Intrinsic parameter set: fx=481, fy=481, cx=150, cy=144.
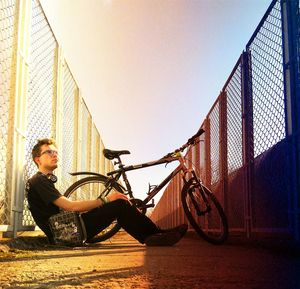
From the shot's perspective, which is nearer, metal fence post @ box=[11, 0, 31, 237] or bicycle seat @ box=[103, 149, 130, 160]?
metal fence post @ box=[11, 0, 31, 237]

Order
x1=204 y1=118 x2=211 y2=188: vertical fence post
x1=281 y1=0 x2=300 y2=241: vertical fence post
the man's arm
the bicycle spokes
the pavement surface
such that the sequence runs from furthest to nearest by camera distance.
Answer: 1. x1=204 y1=118 x2=211 y2=188: vertical fence post
2. the bicycle spokes
3. the man's arm
4. x1=281 y1=0 x2=300 y2=241: vertical fence post
5. the pavement surface

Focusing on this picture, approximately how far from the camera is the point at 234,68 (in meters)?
5.93

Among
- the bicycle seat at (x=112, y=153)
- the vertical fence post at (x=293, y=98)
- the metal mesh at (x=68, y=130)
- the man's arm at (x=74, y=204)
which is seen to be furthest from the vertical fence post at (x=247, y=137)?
the metal mesh at (x=68, y=130)

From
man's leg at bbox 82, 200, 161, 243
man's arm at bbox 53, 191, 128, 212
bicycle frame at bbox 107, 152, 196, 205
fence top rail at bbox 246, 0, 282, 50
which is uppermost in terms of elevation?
fence top rail at bbox 246, 0, 282, 50

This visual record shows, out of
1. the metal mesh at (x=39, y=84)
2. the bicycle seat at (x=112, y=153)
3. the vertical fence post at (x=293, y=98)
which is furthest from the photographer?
the bicycle seat at (x=112, y=153)

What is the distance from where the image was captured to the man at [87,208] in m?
3.97

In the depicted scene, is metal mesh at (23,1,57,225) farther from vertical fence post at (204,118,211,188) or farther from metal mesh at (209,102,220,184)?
vertical fence post at (204,118,211,188)

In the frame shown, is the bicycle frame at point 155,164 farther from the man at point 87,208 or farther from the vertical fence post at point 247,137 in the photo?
the man at point 87,208

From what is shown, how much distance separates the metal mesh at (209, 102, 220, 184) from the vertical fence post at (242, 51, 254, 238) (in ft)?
6.15

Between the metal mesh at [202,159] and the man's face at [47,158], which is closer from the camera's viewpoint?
the man's face at [47,158]

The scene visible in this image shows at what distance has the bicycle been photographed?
4.98m

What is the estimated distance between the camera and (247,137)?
5.08 meters

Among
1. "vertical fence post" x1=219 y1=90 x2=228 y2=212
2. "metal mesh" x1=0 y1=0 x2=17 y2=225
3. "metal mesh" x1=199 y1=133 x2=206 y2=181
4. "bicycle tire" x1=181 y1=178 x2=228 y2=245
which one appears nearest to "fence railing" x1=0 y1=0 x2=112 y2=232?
"metal mesh" x1=0 y1=0 x2=17 y2=225

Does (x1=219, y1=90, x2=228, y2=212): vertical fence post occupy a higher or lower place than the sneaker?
higher
